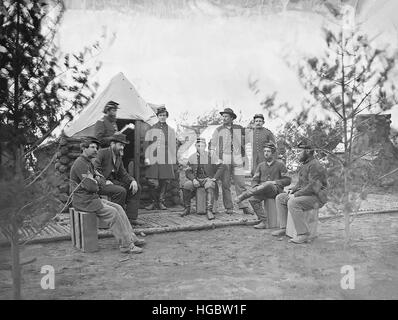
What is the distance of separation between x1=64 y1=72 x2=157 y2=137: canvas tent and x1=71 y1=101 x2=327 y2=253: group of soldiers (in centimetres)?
104

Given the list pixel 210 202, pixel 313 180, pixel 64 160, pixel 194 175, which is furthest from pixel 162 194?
pixel 313 180

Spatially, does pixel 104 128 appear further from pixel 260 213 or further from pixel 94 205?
pixel 260 213

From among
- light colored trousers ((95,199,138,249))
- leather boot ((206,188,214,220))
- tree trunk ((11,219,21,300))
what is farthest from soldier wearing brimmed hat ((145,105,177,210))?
tree trunk ((11,219,21,300))

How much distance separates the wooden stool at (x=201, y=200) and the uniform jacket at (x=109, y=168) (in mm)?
1497

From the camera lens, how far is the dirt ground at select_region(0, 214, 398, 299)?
124 inches

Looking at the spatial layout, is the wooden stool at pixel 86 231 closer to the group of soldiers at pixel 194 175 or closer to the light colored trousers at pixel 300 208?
the group of soldiers at pixel 194 175

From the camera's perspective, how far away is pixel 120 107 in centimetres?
802

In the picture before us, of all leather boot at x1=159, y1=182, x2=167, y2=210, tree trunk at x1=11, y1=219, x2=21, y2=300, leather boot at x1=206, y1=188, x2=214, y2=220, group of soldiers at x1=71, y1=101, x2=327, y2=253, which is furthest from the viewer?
leather boot at x1=159, y1=182, x2=167, y2=210

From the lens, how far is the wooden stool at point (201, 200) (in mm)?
6699

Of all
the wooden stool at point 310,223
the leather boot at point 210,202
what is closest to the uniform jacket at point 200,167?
the leather boot at point 210,202

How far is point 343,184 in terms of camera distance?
4.32 m

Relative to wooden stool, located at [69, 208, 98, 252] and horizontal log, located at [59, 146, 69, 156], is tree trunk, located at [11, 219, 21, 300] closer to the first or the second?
wooden stool, located at [69, 208, 98, 252]

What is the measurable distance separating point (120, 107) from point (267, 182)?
3.85 metres

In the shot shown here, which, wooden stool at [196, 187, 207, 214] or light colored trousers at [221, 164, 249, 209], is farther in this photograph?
light colored trousers at [221, 164, 249, 209]
